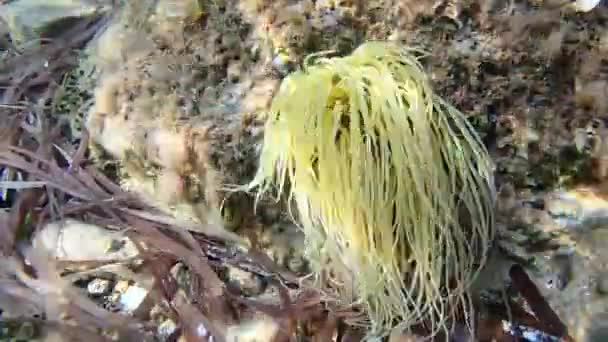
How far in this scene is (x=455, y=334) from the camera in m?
1.34

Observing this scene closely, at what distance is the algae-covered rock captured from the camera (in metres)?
2.21

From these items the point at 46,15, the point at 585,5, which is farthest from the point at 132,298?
the point at 585,5

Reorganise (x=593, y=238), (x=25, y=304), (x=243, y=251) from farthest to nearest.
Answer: (x=25, y=304) → (x=243, y=251) → (x=593, y=238)

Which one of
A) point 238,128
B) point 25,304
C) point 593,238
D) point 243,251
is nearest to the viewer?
point 593,238

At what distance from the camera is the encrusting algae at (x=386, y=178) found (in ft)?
4.08

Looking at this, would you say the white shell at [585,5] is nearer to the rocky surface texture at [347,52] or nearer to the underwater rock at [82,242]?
the rocky surface texture at [347,52]

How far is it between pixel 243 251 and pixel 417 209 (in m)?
0.51

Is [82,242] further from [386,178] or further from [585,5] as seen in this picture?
[585,5]

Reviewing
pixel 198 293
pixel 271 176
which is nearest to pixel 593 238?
pixel 271 176

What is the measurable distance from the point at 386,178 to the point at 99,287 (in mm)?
986

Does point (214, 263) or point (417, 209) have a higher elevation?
point (417, 209)

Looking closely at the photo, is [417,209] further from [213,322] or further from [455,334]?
[213,322]

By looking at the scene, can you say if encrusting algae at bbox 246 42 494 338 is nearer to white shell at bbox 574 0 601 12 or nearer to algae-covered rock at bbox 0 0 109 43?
white shell at bbox 574 0 601 12

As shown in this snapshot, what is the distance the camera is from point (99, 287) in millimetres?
1697
